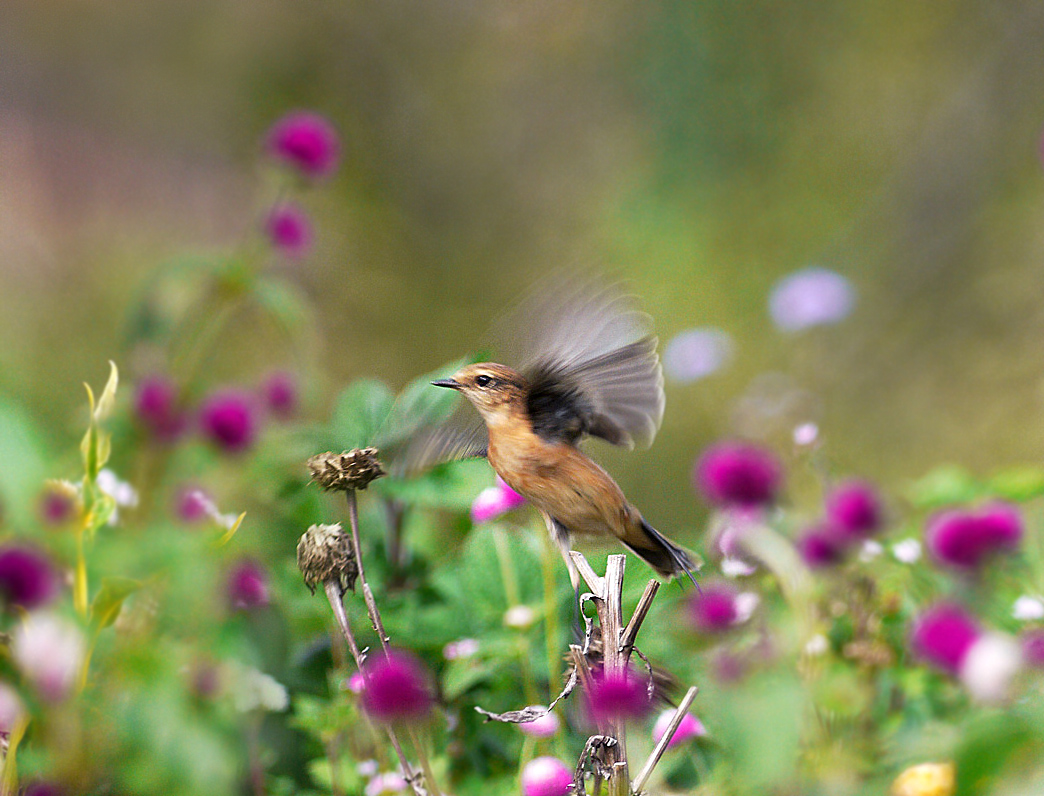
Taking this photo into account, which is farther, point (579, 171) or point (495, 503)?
point (579, 171)

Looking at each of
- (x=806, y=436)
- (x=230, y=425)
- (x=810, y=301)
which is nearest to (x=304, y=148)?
(x=230, y=425)

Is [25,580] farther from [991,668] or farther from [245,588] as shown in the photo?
[991,668]

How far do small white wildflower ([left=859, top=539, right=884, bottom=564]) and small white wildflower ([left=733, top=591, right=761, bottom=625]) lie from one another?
0.37ft

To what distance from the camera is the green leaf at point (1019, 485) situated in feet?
2.78

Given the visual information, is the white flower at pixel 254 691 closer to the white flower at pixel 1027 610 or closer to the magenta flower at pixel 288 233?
the white flower at pixel 1027 610

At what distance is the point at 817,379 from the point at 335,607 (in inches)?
81.0

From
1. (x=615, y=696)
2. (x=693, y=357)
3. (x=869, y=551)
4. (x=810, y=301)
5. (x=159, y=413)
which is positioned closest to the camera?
(x=615, y=696)

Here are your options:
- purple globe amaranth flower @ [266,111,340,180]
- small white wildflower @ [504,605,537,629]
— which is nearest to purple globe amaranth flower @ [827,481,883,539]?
small white wildflower @ [504,605,537,629]

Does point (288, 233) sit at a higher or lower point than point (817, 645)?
higher

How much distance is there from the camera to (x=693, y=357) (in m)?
1.70

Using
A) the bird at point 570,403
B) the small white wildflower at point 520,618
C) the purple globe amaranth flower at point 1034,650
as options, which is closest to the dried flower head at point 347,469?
the bird at point 570,403

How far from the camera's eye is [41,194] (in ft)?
7.89

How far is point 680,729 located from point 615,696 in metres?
0.18

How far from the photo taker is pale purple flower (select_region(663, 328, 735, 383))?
166 centimetres
